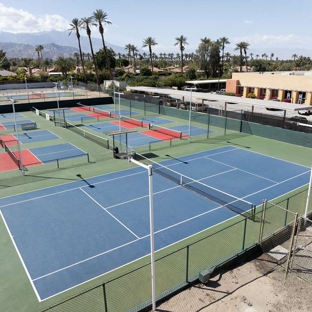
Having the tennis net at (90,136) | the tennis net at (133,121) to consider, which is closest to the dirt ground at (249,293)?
the tennis net at (90,136)

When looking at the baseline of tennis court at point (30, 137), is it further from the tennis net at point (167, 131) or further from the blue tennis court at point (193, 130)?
the blue tennis court at point (193, 130)

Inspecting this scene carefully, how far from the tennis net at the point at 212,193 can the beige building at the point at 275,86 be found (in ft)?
146

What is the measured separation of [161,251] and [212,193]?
7.38 meters

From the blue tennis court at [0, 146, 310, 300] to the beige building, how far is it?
37.9m

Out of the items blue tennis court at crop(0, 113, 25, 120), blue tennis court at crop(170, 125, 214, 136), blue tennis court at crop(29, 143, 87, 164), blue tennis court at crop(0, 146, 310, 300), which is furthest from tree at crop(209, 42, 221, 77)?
blue tennis court at crop(0, 146, 310, 300)

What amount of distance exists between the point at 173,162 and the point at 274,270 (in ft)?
50.5

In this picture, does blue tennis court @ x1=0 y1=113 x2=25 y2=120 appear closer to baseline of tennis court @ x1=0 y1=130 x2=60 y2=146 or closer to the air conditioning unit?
baseline of tennis court @ x1=0 y1=130 x2=60 y2=146

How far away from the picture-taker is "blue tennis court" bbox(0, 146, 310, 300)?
14.0 metres

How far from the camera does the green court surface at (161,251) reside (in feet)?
38.1

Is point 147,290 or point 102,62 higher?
point 102,62

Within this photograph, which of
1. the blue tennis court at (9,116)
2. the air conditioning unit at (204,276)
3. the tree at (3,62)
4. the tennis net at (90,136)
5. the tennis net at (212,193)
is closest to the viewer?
the air conditioning unit at (204,276)

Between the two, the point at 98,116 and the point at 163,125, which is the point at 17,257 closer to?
the point at 163,125

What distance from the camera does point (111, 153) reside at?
29938 mm

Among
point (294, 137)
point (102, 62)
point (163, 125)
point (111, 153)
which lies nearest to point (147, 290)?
point (111, 153)
